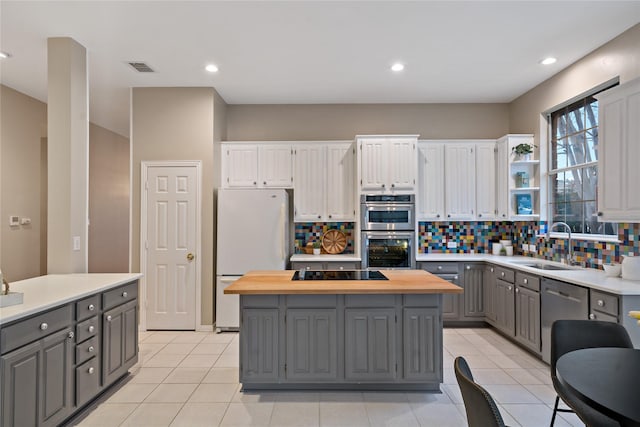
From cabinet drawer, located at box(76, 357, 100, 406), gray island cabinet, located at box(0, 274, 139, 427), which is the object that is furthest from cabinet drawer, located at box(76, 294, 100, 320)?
cabinet drawer, located at box(76, 357, 100, 406)

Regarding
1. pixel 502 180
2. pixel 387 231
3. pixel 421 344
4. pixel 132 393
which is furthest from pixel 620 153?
pixel 132 393

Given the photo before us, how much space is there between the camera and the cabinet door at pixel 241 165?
15.6 ft

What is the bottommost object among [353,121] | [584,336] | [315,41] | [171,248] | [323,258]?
[584,336]

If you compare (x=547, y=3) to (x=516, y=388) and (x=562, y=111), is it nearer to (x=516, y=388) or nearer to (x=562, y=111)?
(x=562, y=111)

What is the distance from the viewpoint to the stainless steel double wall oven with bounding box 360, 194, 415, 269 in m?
4.46

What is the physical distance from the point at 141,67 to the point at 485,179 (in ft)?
14.5

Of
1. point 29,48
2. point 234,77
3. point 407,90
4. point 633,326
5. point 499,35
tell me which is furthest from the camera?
point 407,90

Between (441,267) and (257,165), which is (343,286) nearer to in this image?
(441,267)

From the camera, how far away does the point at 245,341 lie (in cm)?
274

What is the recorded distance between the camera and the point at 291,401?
269 centimetres

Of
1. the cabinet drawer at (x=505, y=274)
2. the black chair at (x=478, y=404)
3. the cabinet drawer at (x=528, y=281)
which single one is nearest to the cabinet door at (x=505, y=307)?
the cabinet drawer at (x=505, y=274)

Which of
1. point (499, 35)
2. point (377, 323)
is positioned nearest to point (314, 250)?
point (377, 323)

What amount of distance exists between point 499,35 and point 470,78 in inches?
39.7

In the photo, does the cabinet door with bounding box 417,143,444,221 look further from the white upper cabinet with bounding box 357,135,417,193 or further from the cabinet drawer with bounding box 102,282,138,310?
the cabinet drawer with bounding box 102,282,138,310
